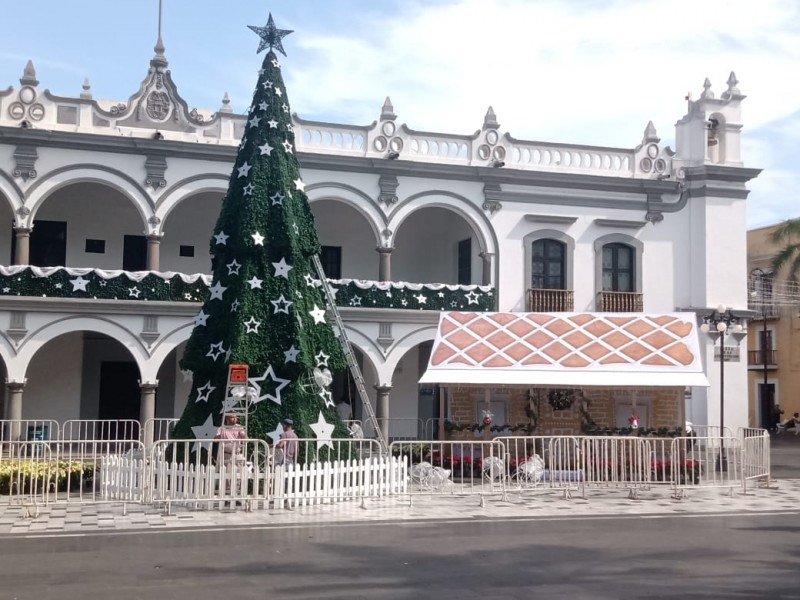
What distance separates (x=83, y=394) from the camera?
26391mm

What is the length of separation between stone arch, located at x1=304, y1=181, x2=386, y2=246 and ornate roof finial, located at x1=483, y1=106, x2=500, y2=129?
414 centimetres

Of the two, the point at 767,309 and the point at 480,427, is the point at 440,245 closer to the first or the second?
the point at 480,427

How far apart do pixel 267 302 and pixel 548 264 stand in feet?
44.3

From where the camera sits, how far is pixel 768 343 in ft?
150

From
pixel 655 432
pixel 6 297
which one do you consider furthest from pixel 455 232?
pixel 6 297

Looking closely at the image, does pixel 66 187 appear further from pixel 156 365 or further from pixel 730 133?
pixel 730 133

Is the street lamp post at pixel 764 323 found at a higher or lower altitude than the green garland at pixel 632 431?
higher

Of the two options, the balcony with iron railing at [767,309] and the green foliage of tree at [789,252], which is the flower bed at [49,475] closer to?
the green foliage of tree at [789,252]

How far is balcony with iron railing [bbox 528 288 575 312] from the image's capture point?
27.2 metres

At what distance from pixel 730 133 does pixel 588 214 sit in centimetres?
527

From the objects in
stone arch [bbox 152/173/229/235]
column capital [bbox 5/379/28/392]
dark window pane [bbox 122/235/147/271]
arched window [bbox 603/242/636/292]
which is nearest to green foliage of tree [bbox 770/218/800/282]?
arched window [bbox 603/242/636/292]

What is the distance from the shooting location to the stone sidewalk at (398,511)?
1292 cm

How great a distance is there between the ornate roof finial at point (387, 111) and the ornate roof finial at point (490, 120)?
2704 mm

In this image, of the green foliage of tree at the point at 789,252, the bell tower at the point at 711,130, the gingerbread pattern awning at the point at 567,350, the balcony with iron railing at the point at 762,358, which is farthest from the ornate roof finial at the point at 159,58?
the balcony with iron railing at the point at 762,358
